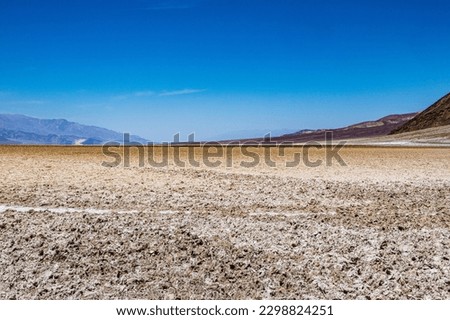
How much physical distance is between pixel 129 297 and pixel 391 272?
427 centimetres

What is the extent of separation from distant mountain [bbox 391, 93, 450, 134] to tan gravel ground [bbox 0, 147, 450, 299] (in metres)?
110

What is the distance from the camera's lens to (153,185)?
14.5 metres

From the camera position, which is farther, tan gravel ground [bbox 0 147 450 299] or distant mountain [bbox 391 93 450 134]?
distant mountain [bbox 391 93 450 134]

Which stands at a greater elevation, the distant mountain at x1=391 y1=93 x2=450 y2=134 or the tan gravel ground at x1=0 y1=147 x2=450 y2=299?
the distant mountain at x1=391 y1=93 x2=450 y2=134

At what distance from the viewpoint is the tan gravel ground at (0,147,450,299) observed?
717cm

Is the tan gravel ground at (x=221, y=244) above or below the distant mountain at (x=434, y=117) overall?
below

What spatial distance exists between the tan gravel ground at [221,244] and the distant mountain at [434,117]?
10969cm

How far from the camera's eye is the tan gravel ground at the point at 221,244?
7.17m

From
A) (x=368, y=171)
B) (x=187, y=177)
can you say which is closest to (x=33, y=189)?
(x=187, y=177)

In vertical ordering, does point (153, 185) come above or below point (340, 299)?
above

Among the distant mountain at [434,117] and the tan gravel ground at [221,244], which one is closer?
the tan gravel ground at [221,244]

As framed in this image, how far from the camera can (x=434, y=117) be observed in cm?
11619

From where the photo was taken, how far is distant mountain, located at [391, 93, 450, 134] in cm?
11225

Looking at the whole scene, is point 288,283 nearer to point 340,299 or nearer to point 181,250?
point 340,299
